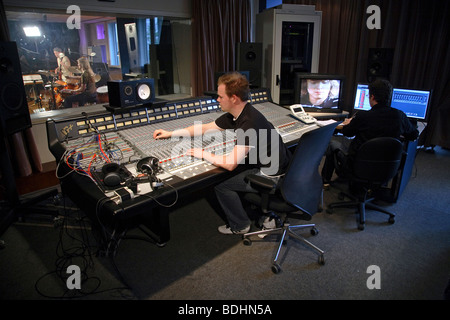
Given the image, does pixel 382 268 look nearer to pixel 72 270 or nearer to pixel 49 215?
pixel 72 270

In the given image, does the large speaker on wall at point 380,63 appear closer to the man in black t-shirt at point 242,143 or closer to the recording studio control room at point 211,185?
the recording studio control room at point 211,185

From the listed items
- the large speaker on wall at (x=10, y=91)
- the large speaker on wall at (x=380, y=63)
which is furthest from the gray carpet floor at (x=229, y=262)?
the large speaker on wall at (x=380, y=63)

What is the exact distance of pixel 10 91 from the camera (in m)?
2.33

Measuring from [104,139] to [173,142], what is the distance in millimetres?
427

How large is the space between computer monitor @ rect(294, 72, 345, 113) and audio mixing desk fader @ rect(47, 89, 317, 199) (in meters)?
0.80

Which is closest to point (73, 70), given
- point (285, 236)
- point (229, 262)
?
point (229, 262)

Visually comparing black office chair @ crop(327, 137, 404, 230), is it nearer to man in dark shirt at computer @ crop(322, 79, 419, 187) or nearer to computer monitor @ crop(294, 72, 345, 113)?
man in dark shirt at computer @ crop(322, 79, 419, 187)

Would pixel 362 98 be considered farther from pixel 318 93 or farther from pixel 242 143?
pixel 242 143

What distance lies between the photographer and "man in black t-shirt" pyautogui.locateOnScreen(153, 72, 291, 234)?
1842 millimetres

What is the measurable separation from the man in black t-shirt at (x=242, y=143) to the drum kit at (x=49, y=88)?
2.39m

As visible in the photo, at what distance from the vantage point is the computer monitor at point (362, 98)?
3.23 metres

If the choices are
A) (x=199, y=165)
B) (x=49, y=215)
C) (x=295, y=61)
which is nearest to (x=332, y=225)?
(x=199, y=165)

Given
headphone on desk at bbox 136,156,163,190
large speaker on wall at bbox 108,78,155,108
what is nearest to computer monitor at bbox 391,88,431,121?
large speaker on wall at bbox 108,78,155,108

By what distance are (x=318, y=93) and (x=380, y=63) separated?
0.95 metres
